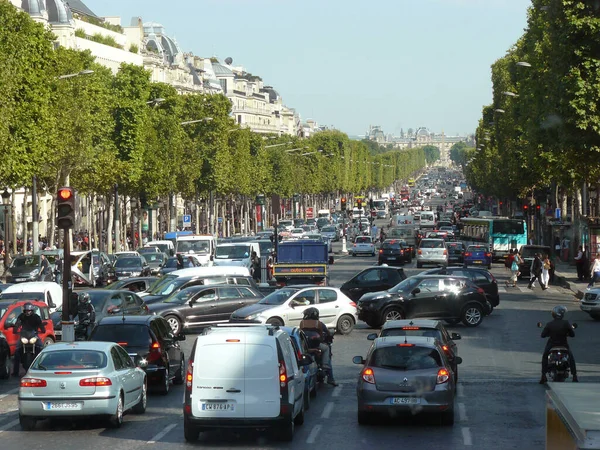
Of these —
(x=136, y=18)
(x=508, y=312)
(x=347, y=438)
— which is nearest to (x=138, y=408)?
(x=347, y=438)

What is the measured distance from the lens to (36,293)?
33500mm

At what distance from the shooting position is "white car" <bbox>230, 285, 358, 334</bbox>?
33156 millimetres

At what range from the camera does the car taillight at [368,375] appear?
18.8 metres

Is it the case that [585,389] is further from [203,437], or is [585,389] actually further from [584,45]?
[584,45]

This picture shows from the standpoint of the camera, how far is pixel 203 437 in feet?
60.1

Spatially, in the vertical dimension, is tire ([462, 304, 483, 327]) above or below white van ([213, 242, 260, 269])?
below

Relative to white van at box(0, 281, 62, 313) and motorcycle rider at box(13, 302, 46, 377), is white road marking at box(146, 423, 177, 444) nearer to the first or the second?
motorcycle rider at box(13, 302, 46, 377)

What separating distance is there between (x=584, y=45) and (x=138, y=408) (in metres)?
26.0

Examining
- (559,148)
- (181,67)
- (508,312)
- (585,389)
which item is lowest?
(508,312)

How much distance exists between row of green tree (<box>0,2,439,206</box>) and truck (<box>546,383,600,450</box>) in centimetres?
3913

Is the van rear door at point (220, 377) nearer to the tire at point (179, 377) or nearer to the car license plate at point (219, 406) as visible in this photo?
the car license plate at point (219, 406)

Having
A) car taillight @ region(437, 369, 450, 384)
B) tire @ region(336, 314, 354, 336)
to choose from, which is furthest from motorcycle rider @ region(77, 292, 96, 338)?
car taillight @ region(437, 369, 450, 384)

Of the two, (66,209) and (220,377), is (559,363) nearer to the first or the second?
(220,377)

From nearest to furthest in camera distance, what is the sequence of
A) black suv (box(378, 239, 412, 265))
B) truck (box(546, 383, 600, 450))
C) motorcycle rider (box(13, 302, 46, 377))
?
1. truck (box(546, 383, 600, 450))
2. motorcycle rider (box(13, 302, 46, 377))
3. black suv (box(378, 239, 412, 265))
